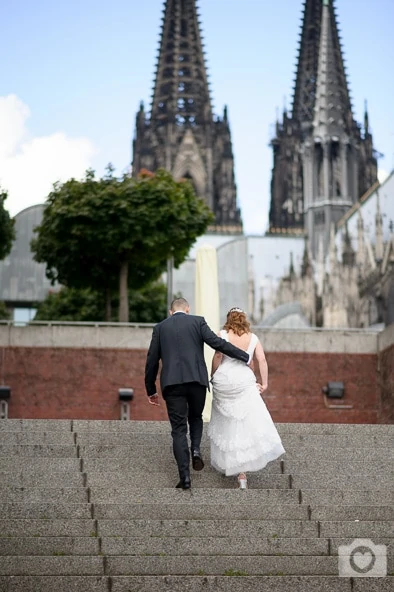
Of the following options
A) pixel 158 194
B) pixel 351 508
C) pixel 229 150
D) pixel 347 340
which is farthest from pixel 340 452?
pixel 229 150

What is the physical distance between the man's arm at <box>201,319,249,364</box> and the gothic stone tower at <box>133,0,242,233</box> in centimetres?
8137

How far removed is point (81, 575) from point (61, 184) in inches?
1044

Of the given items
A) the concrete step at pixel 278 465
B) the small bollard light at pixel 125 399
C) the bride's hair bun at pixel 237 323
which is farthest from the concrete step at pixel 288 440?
the small bollard light at pixel 125 399

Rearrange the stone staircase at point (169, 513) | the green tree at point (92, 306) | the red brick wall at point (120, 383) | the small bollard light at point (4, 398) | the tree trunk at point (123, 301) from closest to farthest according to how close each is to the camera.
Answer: the stone staircase at point (169, 513) → the small bollard light at point (4, 398) → the red brick wall at point (120, 383) → the tree trunk at point (123, 301) → the green tree at point (92, 306)

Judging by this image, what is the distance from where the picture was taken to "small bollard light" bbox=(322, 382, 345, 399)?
87.5 ft

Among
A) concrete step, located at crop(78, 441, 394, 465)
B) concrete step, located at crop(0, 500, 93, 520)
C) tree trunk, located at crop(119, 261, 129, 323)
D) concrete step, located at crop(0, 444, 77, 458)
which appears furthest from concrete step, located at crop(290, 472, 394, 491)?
tree trunk, located at crop(119, 261, 129, 323)

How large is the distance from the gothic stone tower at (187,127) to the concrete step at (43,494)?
82147mm

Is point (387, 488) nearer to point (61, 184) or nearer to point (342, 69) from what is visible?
point (61, 184)

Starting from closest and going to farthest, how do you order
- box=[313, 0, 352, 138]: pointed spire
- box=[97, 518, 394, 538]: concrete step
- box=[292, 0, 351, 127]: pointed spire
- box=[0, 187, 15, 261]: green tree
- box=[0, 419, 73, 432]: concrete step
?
box=[97, 518, 394, 538]: concrete step → box=[0, 419, 73, 432]: concrete step → box=[0, 187, 15, 261]: green tree → box=[313, 0, 352, 138]: pointed spire → box=[292, 0, 351, 127]: pointed spire

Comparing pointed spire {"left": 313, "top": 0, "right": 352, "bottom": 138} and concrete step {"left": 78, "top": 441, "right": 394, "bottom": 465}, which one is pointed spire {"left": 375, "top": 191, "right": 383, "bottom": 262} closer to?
pointed spire {"left": 313, "top": 0, "right": 352, "bottom": 138}

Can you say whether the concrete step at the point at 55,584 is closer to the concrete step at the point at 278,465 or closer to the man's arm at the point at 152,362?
the concrete step at the point at 278,465

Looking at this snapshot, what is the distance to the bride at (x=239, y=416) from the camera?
10.4 m

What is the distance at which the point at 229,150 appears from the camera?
97.2 meters

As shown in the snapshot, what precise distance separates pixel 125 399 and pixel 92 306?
82.5ft
